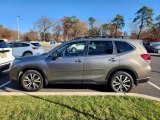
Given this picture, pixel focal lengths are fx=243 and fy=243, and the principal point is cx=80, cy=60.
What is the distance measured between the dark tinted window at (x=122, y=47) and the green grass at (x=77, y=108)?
1.71m

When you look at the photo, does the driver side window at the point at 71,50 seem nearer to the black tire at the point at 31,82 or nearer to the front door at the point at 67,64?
the front door at the point at 67,64

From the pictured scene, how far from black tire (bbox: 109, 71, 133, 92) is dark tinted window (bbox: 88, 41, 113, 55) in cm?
77

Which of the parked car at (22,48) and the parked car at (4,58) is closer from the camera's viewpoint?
the parked car at (4,58)

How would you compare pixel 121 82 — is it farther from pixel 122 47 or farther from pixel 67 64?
pixel 67 64

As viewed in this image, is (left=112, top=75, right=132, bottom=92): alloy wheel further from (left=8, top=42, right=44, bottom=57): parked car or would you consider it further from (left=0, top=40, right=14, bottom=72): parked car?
(left=8, top=42, right=44, bottom=57): parked car

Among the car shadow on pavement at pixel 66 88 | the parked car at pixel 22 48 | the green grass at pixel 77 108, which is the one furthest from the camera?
the parked car at pixel 22 48

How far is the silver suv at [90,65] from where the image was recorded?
7.48m

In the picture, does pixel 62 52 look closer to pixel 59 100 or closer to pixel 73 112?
pixel 59 100

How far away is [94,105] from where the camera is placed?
5883mm

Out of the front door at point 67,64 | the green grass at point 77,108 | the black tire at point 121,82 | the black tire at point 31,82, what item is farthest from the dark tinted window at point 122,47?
the black tire at point 31,82

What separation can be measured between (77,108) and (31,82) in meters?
2.55

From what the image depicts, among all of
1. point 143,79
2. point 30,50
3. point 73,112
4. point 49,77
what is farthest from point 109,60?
point 30,50

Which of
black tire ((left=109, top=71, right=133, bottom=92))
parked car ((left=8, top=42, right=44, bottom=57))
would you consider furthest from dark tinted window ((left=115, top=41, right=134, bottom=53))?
parked car ((left=8, top=42, right=44, bottom=57))

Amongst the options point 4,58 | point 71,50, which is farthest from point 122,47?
point 4,58
